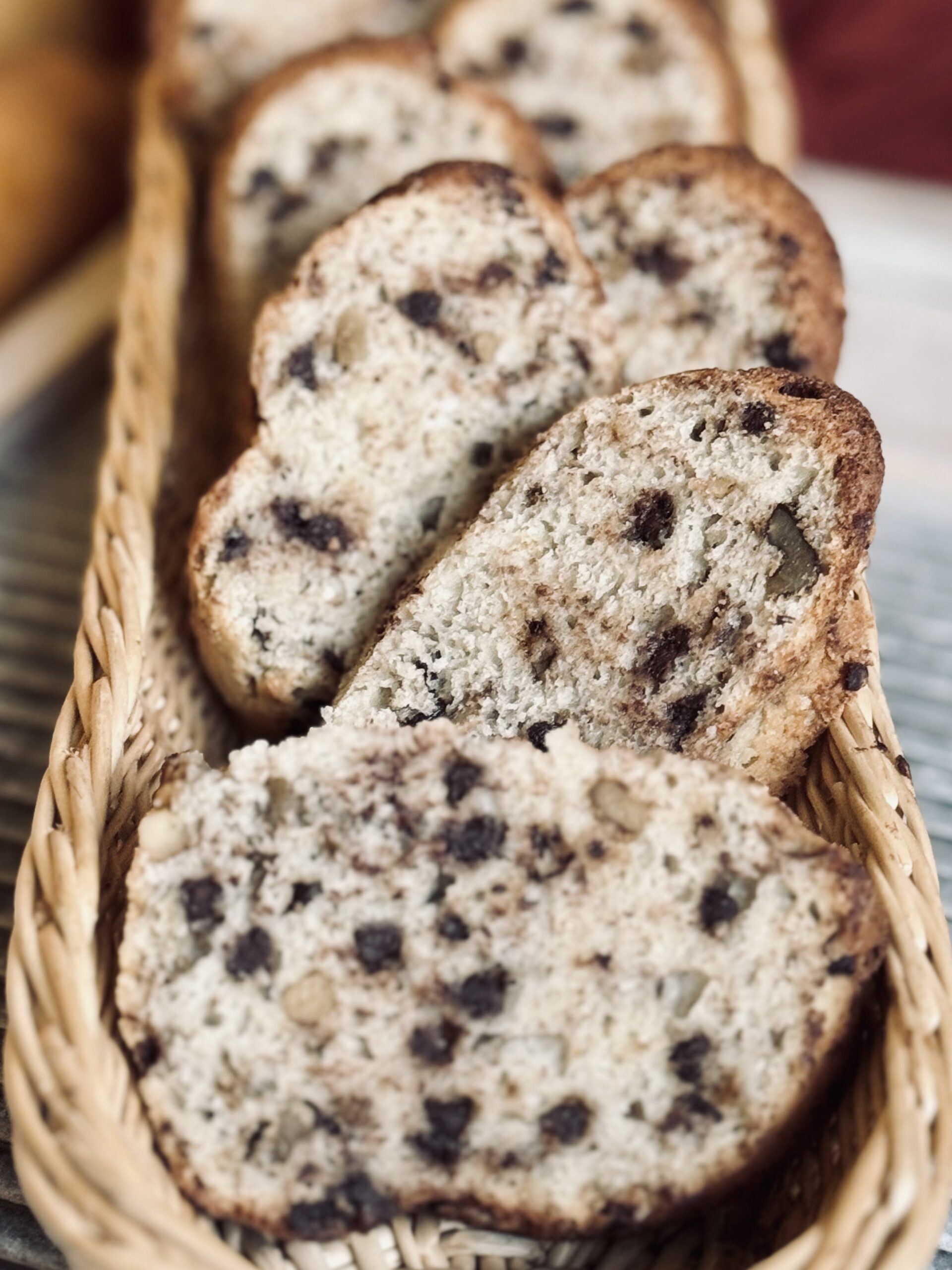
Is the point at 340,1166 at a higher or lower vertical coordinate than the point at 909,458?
lower

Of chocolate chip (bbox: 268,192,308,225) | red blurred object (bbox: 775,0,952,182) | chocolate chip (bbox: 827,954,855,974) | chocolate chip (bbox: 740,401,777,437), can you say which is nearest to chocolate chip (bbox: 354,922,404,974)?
chocolate chip (bbox: 827,954,855,974)

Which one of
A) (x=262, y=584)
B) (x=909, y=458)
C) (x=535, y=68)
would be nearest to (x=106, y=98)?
(x=535, y=68)

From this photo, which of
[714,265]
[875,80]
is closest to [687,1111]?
[714,265]

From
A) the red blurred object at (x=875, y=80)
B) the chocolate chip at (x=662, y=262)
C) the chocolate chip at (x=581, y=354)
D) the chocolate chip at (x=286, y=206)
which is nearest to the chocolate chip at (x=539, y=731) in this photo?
the chocolate chip at (x=581, y=354)

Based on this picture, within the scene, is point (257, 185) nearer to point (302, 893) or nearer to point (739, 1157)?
point (302, 893)

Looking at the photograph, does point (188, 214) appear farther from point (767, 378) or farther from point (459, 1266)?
point (459, 1266)

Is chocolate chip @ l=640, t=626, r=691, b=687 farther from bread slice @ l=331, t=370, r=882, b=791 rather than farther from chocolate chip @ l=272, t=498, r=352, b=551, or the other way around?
chocolate chip @ l=272, t=498, r=352, b=551
